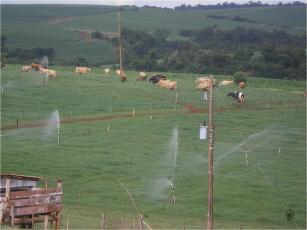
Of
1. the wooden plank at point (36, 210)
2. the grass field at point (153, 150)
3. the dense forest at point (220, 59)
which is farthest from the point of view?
the dense forest at point (220, 59)

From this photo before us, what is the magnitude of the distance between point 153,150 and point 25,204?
24096mm

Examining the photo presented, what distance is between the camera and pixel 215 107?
74125 millimetres

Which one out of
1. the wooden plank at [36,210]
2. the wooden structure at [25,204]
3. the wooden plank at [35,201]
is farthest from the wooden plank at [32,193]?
the wooden plank at [36,210]

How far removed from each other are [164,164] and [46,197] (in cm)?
2016

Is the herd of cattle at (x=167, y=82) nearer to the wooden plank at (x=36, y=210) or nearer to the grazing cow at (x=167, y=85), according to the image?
the grazing cow at (x=167, y=85)

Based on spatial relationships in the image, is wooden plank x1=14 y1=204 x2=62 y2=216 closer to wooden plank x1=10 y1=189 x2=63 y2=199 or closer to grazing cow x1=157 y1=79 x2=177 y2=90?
wooden plank x1=10 y1=189 x2=63 y2=199

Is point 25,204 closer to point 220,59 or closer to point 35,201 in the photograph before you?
point 35,201

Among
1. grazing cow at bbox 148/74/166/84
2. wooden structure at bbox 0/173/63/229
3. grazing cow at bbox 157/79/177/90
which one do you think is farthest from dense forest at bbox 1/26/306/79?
wooden structure at bbox 0/173/63/229

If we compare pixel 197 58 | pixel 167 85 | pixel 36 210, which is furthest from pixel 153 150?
pixel 197 58

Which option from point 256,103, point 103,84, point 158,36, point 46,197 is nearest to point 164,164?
point 46,197

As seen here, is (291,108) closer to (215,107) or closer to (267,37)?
(215,107)

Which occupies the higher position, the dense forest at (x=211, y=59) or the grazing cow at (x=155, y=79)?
the grazing cow at (x=155, y=79)

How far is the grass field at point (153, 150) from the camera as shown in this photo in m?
46.1

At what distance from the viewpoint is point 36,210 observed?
34594mm
